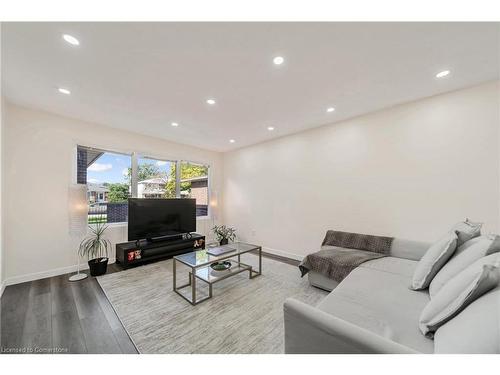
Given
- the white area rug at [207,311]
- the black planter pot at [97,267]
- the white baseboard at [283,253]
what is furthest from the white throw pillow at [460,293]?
the black planter pot at [97,267]

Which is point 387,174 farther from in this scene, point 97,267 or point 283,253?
point 97,267

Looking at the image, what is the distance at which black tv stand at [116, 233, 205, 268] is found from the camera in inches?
128

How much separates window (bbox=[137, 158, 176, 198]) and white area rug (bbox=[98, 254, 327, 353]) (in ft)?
5.73

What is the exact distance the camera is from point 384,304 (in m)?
1.42

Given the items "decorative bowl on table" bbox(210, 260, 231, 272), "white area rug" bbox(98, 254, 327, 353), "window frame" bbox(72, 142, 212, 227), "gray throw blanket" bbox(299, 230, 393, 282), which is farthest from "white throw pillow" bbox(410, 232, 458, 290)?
"window frame" bbox(72, 142, 212, 227)

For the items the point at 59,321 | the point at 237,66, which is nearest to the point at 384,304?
the point at 237,66

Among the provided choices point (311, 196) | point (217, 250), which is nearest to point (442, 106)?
A: point (311, 196)

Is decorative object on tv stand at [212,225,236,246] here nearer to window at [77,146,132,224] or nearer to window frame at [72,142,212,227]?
window frame at [72,142,212,227]

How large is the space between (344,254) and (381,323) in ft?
4.43

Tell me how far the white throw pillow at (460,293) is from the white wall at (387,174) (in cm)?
183

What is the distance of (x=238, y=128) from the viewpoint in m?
3.67
